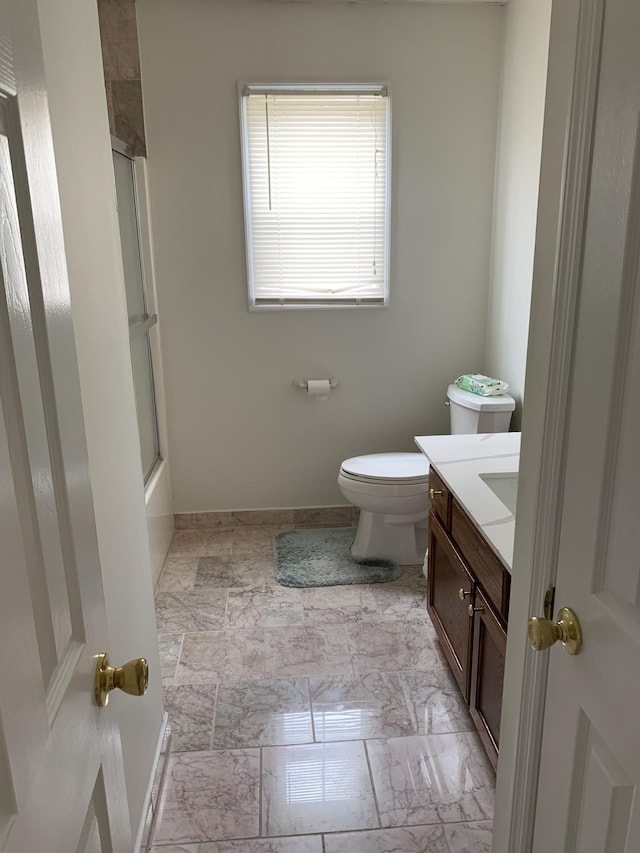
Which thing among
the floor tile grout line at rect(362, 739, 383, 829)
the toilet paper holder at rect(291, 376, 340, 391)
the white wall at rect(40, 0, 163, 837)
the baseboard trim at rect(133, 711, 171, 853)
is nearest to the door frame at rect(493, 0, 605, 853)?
the floor tile grout line at rect(362, 739, 383, 829)

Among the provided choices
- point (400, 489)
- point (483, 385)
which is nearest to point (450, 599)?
point (400, 489)

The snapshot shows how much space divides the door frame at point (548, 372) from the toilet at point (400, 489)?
1.59 meters

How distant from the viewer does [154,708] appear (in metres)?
1.91

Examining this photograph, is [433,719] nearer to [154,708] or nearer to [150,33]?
[154,708]

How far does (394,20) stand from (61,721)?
313 centimetres

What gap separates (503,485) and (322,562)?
4.31 feet

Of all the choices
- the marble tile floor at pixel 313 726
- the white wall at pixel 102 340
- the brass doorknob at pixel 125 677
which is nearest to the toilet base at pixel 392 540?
the marble tile floor at pixel 313 726

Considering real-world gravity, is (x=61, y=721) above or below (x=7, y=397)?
below

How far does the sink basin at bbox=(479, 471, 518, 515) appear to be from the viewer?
1968mm

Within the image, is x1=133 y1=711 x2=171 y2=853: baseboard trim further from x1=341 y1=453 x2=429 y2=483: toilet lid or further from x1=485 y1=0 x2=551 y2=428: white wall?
x1=485 y1=0 x2=551 y2=428: white wall

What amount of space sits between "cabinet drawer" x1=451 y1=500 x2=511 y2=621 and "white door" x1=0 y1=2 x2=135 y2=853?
104 centimetres

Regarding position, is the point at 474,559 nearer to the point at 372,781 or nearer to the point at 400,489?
the point at 372,781

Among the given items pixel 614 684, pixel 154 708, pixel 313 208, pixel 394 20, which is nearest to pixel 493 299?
pixel 313 208

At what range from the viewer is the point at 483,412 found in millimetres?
2916
